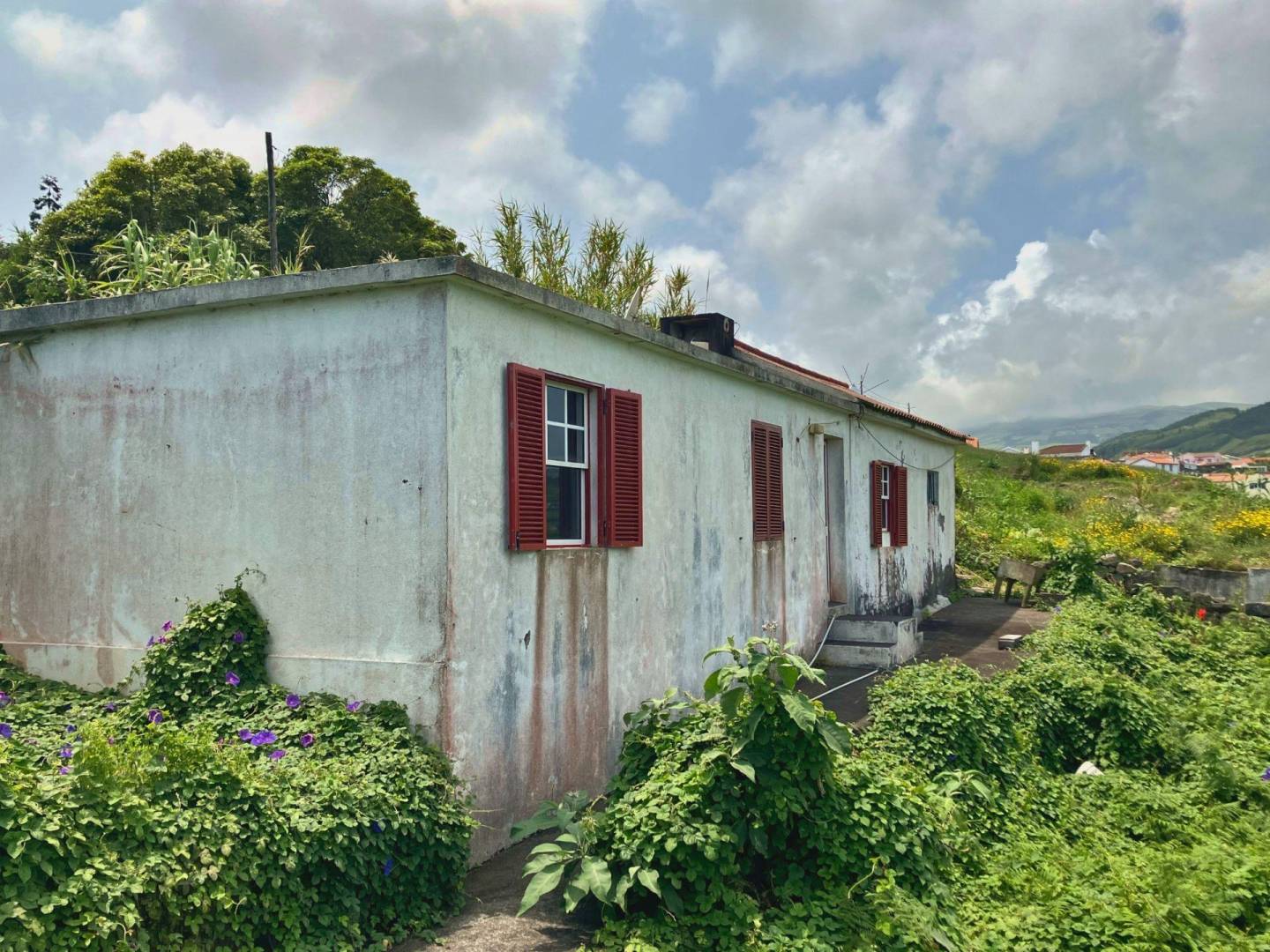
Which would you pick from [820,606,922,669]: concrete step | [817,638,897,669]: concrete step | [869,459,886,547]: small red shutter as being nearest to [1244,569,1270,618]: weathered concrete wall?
[820,606,922,669]: concrete step

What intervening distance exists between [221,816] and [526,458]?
3.03 m

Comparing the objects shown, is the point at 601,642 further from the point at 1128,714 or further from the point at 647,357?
the point at 1128,714

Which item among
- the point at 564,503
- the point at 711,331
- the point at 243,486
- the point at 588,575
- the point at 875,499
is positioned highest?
the point at 711,331

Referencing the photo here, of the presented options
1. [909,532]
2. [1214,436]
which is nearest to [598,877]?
[909,532]

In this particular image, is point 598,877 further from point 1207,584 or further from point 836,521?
point 1207,584

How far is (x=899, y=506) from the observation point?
640 inches

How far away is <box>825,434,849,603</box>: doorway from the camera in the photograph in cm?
1379

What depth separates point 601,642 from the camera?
7684 millimetres

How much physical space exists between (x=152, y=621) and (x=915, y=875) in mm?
5401

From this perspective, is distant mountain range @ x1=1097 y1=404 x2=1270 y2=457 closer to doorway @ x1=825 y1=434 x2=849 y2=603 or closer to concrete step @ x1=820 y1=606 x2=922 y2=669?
doorway @ x1=825 y1=434 x2=849 y2=603

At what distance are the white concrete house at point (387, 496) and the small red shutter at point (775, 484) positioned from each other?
2.35 meters

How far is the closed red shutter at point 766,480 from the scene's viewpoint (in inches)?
426

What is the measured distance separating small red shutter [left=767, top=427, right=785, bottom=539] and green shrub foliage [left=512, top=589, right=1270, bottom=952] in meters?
3.98

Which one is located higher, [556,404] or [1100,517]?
[556,404]
